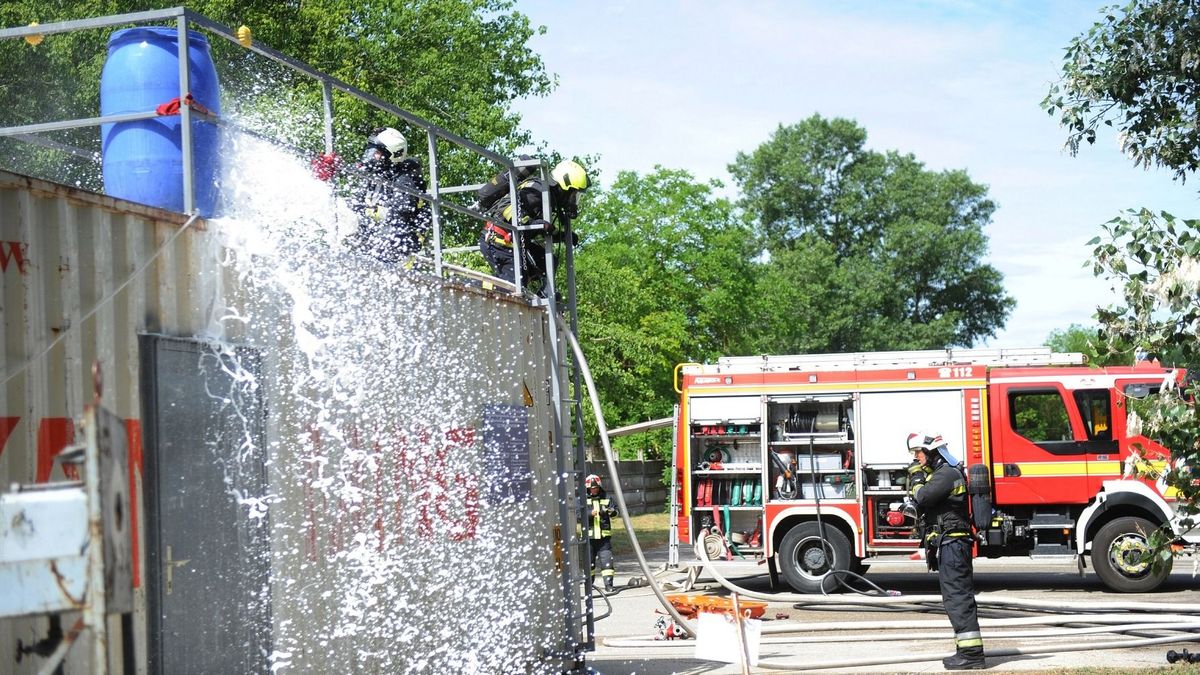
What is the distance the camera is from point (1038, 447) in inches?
602

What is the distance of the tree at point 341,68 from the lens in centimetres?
1734

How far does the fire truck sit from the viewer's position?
15.1 m

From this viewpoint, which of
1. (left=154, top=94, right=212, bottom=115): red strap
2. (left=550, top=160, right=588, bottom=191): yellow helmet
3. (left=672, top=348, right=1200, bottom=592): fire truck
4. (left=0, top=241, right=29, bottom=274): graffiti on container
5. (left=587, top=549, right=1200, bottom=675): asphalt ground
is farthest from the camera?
(left=672, top=348, right=1200, bottom=592): fire truck

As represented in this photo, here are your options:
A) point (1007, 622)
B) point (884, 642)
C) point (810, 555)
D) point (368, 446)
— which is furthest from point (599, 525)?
point (368, 446)

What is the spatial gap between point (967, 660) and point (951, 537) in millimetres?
974

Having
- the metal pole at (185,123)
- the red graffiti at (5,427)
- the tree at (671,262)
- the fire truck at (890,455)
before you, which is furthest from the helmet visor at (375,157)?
the tree at (671,262)

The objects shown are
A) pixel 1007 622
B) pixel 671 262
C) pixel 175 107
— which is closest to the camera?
pixel 175 107

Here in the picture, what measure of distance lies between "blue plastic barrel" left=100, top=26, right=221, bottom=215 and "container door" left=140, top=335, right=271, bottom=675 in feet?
2.95

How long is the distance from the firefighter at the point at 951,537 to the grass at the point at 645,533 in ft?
41.9

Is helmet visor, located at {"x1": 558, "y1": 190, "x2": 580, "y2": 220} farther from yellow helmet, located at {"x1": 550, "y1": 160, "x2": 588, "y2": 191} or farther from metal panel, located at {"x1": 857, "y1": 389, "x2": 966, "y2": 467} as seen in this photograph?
metal panel, located at {"x1": 857, "y1": 389, "x2": 966, "y2": 467}

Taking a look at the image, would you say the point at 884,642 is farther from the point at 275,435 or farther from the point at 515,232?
the point at 275,435

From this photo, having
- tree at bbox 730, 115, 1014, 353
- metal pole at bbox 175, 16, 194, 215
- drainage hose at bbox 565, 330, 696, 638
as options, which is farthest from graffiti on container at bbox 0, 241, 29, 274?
tree at bbox 730, 115, 1014, 353

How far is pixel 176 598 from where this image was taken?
4930 mm

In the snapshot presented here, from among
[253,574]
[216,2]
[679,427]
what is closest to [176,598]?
[253,574]
